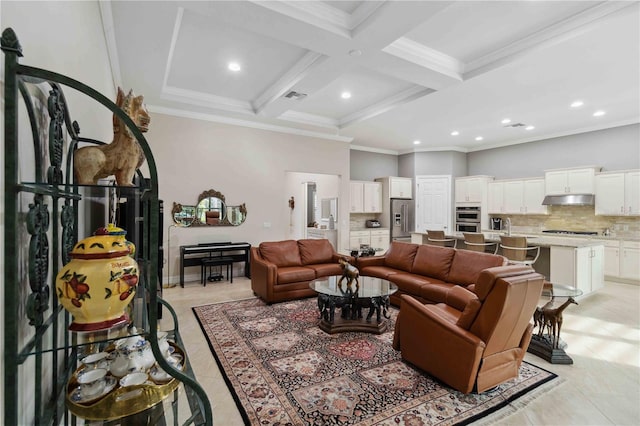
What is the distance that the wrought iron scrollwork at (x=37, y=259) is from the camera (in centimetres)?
81

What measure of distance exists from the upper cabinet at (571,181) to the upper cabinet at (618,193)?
127mm

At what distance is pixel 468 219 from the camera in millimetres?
8500

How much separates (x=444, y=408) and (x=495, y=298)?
0.86 m

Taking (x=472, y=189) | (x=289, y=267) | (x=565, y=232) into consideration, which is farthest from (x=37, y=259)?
(x=472, y=189)

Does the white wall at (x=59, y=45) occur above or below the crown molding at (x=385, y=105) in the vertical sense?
below

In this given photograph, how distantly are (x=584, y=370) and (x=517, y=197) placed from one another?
5.94 metres

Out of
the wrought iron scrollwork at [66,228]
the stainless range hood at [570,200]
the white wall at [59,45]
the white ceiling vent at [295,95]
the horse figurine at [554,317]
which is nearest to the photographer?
the white wall at [59,45]

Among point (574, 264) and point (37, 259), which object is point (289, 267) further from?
point (574, 264)

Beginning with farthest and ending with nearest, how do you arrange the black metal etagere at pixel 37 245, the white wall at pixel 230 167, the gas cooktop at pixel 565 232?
the gas cooktop at pixel 565 232 → the white wall at pixel 230 167 → the black metal etagere at pixel 37 245

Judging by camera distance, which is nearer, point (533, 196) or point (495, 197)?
point (533, 196)

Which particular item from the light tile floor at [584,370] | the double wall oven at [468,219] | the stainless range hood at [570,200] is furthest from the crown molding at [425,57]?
the double wall oven at [468,219]

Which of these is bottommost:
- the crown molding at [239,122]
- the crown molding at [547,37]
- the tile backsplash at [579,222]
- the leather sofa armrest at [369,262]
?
the leather sofa armrest at [369,262]

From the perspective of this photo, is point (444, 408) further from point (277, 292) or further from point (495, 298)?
point (277, 292)

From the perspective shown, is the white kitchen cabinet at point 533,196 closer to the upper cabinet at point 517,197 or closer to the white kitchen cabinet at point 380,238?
the upper cabinet at point 517,197
